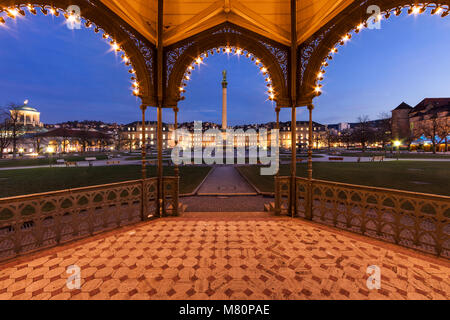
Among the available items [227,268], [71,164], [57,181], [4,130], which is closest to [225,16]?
[227,268]

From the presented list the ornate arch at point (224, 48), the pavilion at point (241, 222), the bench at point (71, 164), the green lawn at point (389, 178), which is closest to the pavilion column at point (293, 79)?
the pavilion at point (241, 222)

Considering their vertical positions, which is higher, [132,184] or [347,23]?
[347,23]

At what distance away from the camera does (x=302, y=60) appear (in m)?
5.23

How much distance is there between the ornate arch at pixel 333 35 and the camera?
323cm

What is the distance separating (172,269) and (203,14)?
5.93 m

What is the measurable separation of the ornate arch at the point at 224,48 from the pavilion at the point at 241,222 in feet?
0.10

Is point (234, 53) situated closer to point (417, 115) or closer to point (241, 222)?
point (241, 222)

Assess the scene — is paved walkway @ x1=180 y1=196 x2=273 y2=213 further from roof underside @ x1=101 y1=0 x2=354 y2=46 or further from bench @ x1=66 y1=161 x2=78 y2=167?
bench @ x1=66 y1=161 x2=78 y2=167

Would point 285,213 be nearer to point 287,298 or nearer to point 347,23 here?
point 287,298

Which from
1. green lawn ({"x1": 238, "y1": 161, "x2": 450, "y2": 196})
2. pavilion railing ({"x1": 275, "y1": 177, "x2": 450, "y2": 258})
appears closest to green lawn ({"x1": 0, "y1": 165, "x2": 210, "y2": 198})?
green lawn ({"x1": 238, "y1": 161, "x2": 450, "y2": 196})

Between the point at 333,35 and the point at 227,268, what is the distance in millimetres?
5977

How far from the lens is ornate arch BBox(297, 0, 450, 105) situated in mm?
3229

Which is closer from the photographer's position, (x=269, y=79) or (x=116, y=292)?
(x=116, y=292)

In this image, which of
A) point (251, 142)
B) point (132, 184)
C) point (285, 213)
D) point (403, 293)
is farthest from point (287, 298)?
point (251, 142)
